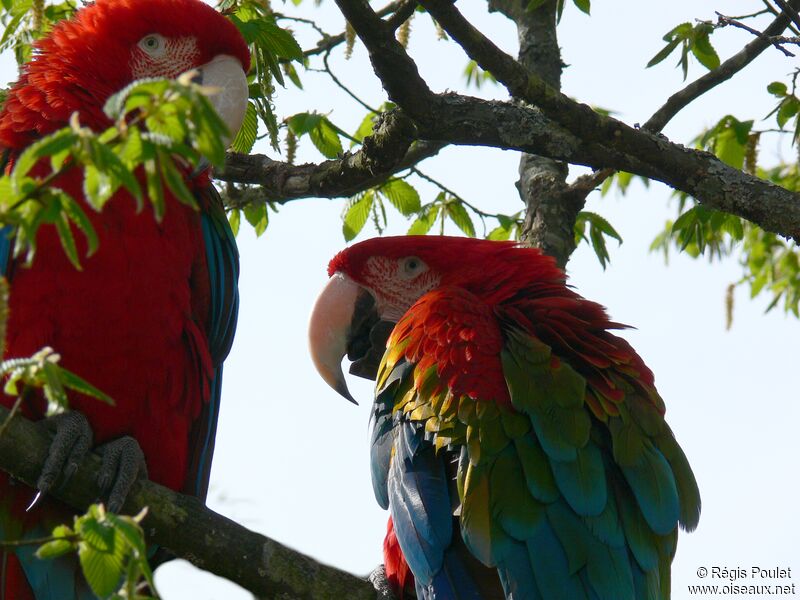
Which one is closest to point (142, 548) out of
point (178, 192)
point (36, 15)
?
point (178, 192)

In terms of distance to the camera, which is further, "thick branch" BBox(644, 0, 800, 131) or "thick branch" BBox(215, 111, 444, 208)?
"thick branch" BBox(644, 0, 800, 131)

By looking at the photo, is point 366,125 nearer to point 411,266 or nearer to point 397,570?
point 411,266

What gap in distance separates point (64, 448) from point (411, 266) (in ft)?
5.56

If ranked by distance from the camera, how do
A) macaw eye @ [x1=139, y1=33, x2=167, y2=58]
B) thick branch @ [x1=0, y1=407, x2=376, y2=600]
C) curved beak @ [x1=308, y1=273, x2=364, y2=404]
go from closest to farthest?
thick branch @ [x1=0, y1=407, x2=376, y2=600], macaw eye @ [x1=139, y1=33, x2=167, y2=58], curved beak @ [x1=308, y1=273, x2=364, y2=404]

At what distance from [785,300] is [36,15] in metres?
6.44

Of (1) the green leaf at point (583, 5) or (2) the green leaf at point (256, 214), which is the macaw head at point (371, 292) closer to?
(2) the green leaf at point (256, 214)

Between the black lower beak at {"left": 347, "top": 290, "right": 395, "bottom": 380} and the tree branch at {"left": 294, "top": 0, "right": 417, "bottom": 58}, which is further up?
the tree branch at {"left": 294, "top": 0, "right": 417, "bottom": 58}

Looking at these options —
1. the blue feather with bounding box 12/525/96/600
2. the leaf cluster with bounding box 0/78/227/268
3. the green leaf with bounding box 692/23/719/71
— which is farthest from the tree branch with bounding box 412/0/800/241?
the blue feather with bounding box 12/525/96/600

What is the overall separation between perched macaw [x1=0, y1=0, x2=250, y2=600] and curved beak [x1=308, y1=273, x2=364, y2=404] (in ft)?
1.39

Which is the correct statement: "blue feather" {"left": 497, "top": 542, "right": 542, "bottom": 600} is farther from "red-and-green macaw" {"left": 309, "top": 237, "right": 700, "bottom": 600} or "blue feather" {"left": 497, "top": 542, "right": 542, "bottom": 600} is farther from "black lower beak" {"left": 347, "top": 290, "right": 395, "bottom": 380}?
"black lower beak" {"left": 347, "top": 290, "right": 395, "bottom": 380}

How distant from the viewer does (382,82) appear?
347 cm

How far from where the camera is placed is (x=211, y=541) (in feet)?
9.57

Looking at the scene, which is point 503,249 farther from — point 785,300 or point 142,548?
point 785,300

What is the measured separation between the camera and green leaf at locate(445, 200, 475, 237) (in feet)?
17.1
